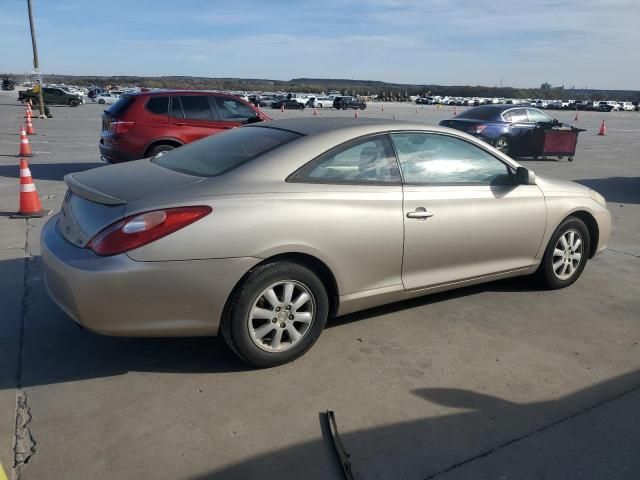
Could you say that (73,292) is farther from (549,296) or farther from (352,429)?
(549,296)

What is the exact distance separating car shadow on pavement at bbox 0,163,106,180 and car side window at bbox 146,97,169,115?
57.9 inches

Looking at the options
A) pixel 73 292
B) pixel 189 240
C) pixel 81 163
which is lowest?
pixel 81 163

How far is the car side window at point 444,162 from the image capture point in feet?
13.4

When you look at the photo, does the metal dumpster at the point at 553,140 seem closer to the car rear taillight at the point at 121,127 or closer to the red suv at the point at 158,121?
the red suv at the point at 158,121

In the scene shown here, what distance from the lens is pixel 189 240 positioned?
122 inches

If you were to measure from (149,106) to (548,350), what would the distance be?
25.6 ft

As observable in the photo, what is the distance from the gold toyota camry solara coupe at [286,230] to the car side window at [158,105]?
5.57 m

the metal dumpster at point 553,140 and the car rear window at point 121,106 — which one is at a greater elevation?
the car rear window at point 121,106

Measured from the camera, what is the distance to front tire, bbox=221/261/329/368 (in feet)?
10.9

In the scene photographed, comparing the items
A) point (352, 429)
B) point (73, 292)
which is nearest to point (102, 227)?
point (73, 292)

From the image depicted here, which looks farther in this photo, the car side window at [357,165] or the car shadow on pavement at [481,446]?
the car side window at [357,165]

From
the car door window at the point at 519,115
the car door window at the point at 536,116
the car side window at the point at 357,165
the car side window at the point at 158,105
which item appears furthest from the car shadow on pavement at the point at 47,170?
the car door window at the point at 536,116

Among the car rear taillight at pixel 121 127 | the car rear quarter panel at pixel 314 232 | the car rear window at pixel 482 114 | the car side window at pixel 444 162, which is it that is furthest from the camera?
the car rear window at pixel 482 114

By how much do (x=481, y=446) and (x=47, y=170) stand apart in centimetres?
1068
